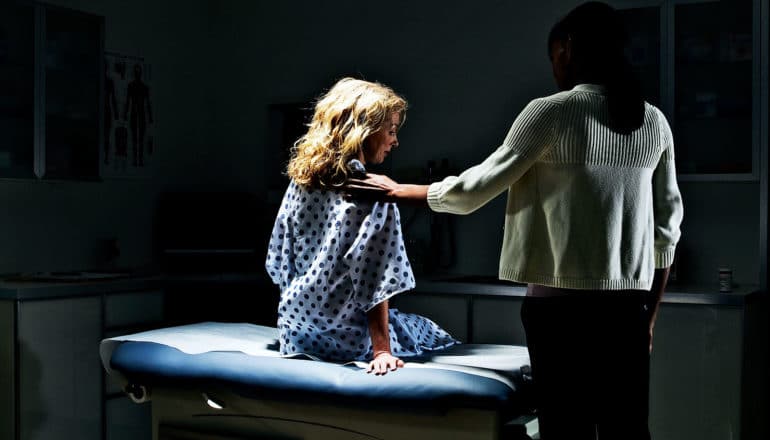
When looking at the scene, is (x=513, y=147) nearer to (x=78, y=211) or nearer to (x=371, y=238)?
(x=371, y=238)

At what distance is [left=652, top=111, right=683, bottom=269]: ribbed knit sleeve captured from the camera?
6.13ft

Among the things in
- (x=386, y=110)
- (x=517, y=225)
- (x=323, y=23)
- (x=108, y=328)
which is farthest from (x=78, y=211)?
(x=517, y=225)

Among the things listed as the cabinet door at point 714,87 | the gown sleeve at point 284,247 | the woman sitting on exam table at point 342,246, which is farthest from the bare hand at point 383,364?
the cabinet door at point 714,87

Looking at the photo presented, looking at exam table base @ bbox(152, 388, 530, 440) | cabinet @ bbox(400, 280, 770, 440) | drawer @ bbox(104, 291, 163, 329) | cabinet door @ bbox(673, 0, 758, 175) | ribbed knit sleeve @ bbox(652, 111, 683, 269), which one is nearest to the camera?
ribbed knit sleeve @ bbox(652, 111, 683, 269)

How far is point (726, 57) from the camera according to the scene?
349 cm

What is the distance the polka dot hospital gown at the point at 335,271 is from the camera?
218 centimetres

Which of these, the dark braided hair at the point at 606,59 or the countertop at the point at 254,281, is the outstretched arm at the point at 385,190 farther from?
the countertop at the point at 254,281

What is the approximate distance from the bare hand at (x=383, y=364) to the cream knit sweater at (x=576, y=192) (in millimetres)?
447

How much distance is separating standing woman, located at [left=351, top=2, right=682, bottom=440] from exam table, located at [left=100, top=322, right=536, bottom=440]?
23 centimetres

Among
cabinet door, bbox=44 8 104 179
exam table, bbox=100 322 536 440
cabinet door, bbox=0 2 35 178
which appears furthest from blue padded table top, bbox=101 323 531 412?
cabinet door, bbox=44 8 104 179

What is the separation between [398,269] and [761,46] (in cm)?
206

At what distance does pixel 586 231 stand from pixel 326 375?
0.75m

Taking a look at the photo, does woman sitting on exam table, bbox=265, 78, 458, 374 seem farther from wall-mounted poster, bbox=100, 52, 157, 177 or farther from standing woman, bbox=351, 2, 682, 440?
wall-mounted poster, bbox=100, 52, 157, 177

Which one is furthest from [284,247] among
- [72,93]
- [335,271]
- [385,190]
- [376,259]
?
[72,93]
